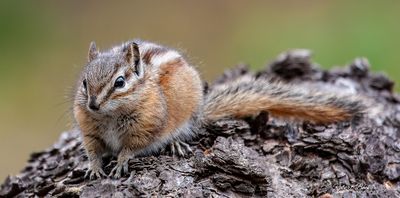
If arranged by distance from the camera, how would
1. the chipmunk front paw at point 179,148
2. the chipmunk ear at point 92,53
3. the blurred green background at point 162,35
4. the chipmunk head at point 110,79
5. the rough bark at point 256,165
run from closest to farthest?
the rough bark at point 256,165, the chipmunk head at point 110,79, the chipmunk front paw at point 179,148, the chipmunk ear at point 92,53, the blurred green background at point 162,35

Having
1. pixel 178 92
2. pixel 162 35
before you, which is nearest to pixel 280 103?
pixel 178 92

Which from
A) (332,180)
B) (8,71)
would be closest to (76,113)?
(332,180)

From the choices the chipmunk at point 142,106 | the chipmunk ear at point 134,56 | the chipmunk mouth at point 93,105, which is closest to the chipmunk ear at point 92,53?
the chipmunk at point 142,106

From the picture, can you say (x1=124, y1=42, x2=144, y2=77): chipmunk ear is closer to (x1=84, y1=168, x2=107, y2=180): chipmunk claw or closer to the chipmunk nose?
the chipmunk nose

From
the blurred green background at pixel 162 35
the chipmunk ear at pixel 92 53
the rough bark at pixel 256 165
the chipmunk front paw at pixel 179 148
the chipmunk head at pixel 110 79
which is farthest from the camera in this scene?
the blurred green background at pixel 162 35

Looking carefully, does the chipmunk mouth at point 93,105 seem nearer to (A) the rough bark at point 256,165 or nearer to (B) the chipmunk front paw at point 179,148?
(A) the rough bark at point 256,165

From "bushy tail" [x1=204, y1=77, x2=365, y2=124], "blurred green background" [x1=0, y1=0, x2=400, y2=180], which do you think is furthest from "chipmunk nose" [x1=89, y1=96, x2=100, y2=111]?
"blurred green background" [x1=0, y1=0, x2=400, y2=180]
